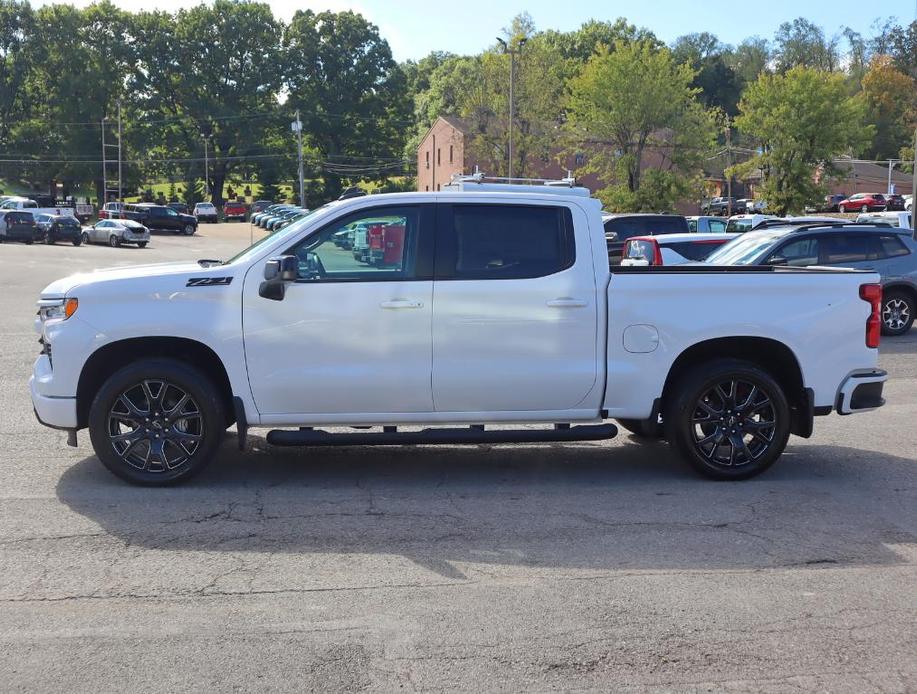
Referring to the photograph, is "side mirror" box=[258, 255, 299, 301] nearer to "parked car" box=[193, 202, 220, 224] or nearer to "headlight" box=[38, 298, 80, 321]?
"headlight" box=[38, 298, 80, 321]

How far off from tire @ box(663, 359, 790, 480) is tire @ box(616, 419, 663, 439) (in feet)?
1.20

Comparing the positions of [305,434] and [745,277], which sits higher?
[745,277]

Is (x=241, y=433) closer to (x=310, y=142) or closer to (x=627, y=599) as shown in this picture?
(x=627, y=599)

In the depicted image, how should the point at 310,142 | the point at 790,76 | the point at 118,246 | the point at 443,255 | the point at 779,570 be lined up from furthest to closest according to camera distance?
the point at 310,142 < the point at 118,246 < the point at 790,76 < the point at 443,255 < the point at 779,570

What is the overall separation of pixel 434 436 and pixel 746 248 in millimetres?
10110

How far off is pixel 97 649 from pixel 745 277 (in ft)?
15.7

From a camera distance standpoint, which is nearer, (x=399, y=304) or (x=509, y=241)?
(x=399, y=304)

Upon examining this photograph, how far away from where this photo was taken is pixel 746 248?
15438 millimetres

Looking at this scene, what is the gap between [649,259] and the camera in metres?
16.6

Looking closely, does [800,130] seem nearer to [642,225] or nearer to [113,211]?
[642,225]

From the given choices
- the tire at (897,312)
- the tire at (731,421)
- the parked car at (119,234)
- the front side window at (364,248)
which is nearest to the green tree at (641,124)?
the parked car at (119,234)

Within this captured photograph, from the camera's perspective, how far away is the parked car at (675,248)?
16.6 m

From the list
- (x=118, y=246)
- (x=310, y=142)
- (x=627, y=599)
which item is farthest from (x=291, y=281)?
(x=310, y=142)

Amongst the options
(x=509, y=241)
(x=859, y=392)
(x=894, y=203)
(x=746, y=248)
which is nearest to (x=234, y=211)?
(x=894, y=203)
